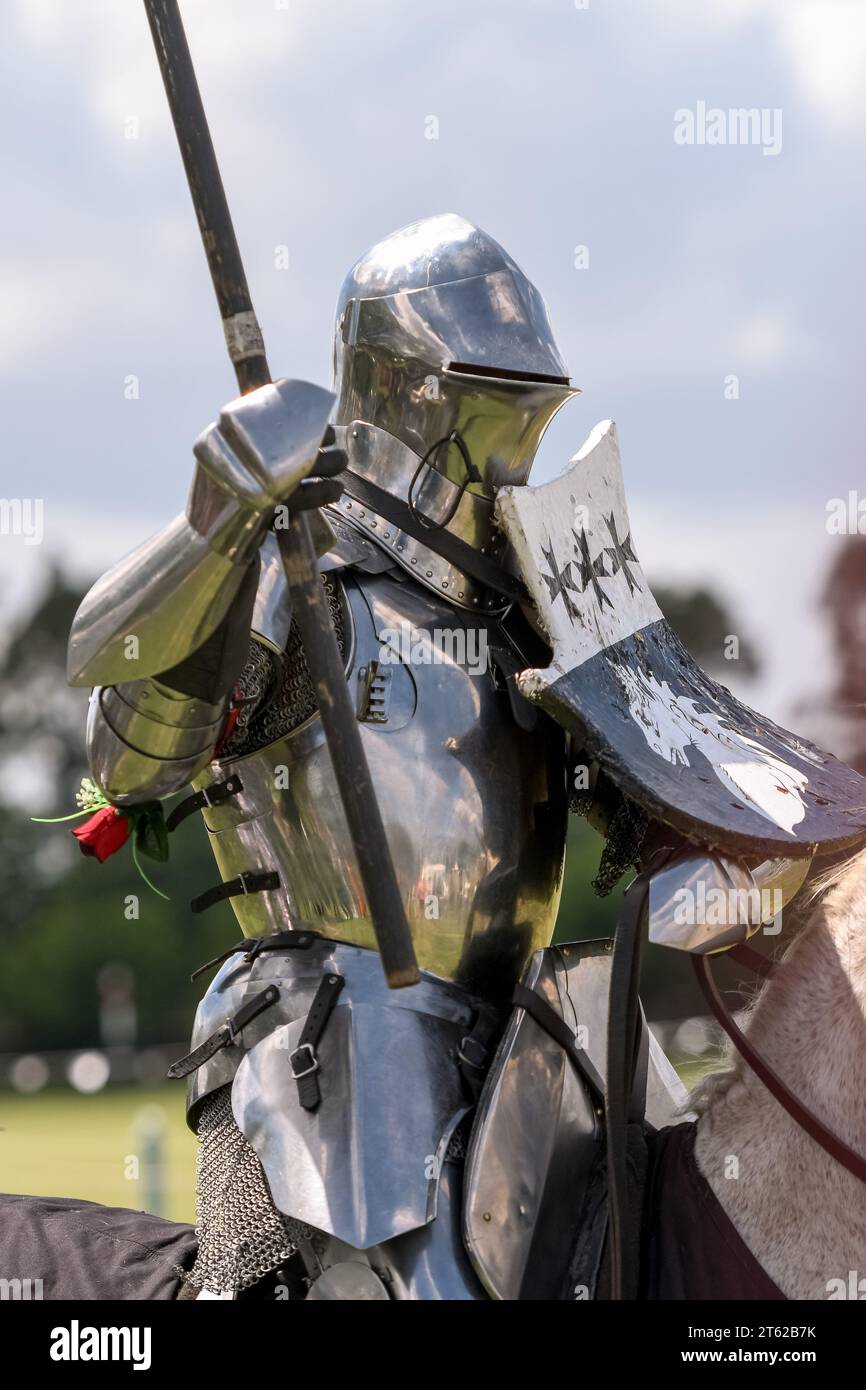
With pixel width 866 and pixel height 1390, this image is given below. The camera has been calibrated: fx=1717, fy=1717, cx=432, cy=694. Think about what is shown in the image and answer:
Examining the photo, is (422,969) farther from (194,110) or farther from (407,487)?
(194,110)

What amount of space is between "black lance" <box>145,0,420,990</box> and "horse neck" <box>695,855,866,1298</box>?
2.06ft

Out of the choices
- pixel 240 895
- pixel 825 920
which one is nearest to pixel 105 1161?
pixel 240 895

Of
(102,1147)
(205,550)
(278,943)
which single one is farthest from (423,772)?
(102,1147)

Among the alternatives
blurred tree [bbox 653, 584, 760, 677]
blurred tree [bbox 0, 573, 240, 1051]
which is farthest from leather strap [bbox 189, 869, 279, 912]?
blurred tree [bbox 653, 584, 760, 677]

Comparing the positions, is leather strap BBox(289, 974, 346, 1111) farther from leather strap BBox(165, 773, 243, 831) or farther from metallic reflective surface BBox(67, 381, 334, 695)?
metallic reflective surface BBox(67, 381, 334, 695)

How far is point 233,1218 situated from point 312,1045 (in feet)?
1.26

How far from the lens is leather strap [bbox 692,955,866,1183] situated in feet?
8.60

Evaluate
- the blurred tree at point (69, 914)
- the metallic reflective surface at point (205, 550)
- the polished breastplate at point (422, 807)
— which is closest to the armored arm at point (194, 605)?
the metallic reflective surface at point (205, 550)

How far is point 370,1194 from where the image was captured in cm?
296

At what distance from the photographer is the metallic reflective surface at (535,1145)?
297cm

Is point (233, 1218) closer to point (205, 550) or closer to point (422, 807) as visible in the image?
point (422, 807)

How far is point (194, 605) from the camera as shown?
2818 millimetres

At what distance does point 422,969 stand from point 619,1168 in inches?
23.5

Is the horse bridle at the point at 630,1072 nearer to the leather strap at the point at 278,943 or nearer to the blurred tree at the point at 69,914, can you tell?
the leather strap at the point at 278,943
